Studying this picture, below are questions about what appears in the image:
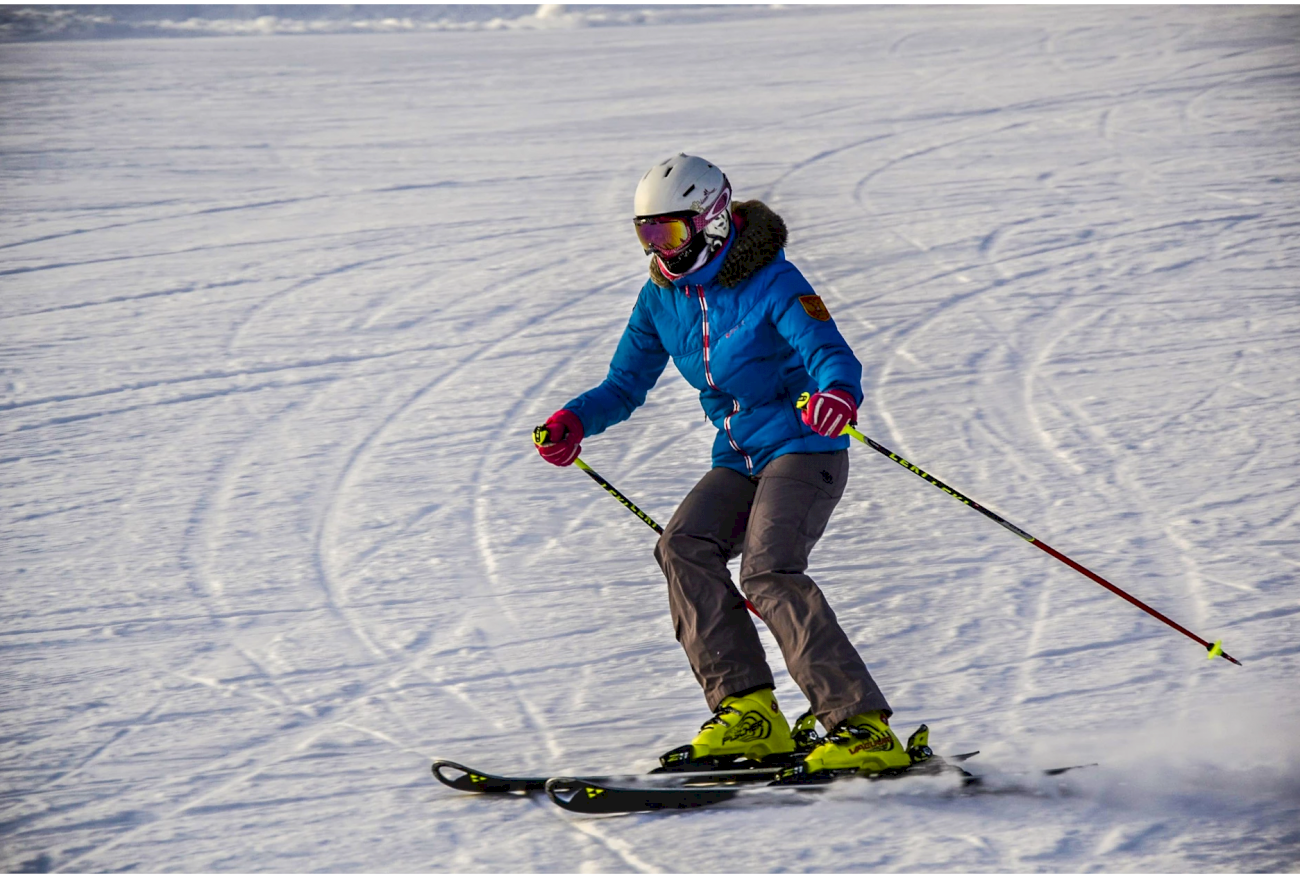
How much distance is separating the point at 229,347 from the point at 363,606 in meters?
3.61

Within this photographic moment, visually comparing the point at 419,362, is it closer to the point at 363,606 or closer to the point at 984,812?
the point at 363,606

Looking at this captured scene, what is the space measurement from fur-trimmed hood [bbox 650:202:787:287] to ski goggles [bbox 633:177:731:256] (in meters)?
0.07

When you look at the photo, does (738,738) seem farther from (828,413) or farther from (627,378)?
(627,378)

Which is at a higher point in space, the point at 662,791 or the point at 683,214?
the point at 683,214

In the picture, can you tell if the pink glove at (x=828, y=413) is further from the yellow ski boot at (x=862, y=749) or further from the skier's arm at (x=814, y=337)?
the yellow ski boot at (x=862, y=749)

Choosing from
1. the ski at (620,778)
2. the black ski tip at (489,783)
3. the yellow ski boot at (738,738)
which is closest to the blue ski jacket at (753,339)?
the yellow ski boot at (738,738)

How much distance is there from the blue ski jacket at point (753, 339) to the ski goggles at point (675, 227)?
0.27 ft

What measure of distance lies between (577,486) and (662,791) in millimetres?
2598

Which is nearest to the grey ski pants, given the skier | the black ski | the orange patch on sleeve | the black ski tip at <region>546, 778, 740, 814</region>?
the skier

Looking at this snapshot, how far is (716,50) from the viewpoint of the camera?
17.8 metres

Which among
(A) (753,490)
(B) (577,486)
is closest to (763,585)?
→ (A) (753,490)

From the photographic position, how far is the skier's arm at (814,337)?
3.27 m

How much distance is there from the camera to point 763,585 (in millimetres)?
3371

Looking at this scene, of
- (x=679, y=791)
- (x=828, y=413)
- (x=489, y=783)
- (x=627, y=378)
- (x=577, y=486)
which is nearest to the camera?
(x=828, y=413)
